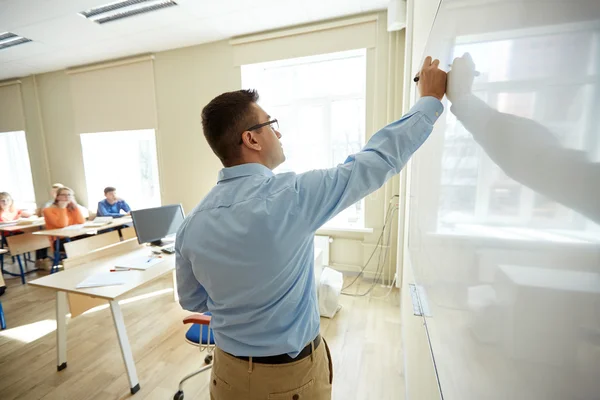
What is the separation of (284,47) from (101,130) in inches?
142

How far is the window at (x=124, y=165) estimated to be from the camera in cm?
492

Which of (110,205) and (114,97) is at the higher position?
(114,97)

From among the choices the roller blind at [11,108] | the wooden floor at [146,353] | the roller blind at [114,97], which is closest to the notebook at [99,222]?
the wooden floor at [146,353]

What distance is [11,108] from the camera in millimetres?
5531

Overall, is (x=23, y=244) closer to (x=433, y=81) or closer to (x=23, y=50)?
(x=23, y=50)

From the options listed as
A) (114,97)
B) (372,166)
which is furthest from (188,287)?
(114,97)

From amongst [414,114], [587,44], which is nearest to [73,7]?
[414,114]

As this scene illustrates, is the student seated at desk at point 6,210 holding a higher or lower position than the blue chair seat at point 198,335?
higher

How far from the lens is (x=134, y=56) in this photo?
4.51 metres

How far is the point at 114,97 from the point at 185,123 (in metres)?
1.48

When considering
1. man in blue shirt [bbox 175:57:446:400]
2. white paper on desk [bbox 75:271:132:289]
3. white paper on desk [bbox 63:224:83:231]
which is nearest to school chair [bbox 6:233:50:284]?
white paper on desk [bbox 63:224:83:231]

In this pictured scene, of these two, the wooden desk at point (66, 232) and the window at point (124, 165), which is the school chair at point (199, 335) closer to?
the wooden desk at point (66, 232)

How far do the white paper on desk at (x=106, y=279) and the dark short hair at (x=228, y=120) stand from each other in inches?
63.5

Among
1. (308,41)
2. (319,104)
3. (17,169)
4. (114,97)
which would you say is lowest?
(17,169)
